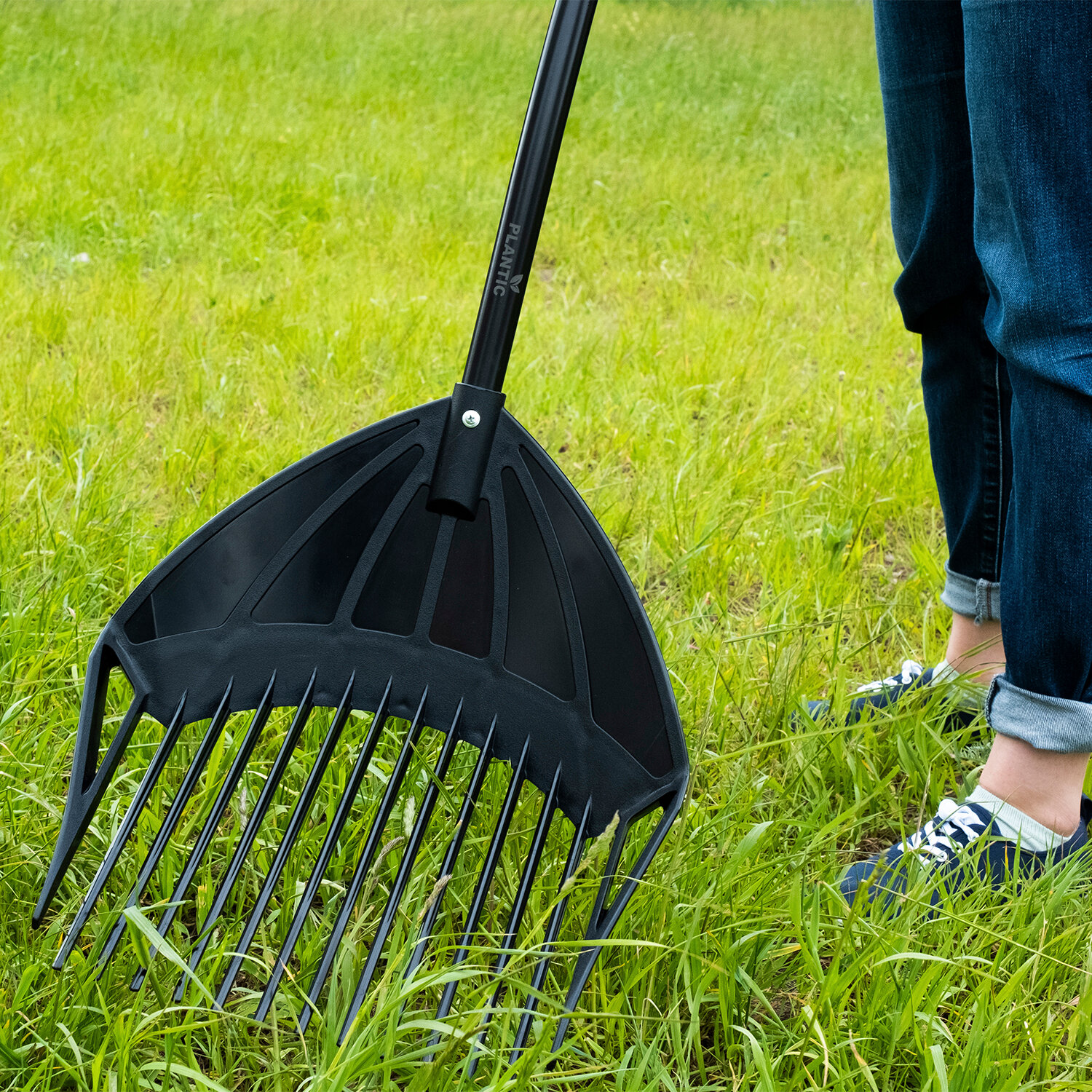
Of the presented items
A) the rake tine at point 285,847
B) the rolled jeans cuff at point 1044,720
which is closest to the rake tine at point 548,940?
the rake tine at point 285,847

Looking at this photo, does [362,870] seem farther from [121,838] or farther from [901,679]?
[901,679]

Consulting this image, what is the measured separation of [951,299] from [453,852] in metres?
1.00

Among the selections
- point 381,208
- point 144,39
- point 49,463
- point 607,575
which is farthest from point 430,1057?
point 144,39

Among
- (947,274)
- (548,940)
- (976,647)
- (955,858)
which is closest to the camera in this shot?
(548,940)

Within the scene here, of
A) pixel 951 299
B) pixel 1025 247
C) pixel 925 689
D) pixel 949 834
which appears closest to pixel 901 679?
pixel 925 689

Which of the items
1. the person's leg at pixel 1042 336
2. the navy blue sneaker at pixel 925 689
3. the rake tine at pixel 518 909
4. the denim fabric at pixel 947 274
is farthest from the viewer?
the navy blue sneaker at pixel 925 689

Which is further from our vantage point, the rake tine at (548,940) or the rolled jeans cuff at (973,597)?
the rolled jeans cuff at (973,597)

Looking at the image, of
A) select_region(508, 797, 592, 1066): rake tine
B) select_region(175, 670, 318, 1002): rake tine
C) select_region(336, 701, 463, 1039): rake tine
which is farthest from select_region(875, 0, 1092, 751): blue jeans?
select_region(175, 670, 318, 1002): rake tine

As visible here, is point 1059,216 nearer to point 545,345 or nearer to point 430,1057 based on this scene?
point 430,1057

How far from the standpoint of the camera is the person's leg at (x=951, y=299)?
1.28 meters

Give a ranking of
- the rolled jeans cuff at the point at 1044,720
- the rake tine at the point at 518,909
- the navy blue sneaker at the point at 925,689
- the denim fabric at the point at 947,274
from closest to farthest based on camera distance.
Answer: the rake tine at the point at 518,909
the rolled jeans cuff at the point at 1044,720
the denim fabric at the point at 947,274
the navy blue sneaker at the point at 925,689

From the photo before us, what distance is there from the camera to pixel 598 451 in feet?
7.66

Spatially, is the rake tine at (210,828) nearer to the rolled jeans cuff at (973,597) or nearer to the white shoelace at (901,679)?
the white shoelace at (901,679)

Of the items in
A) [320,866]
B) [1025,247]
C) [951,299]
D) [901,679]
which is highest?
[1025,247]
